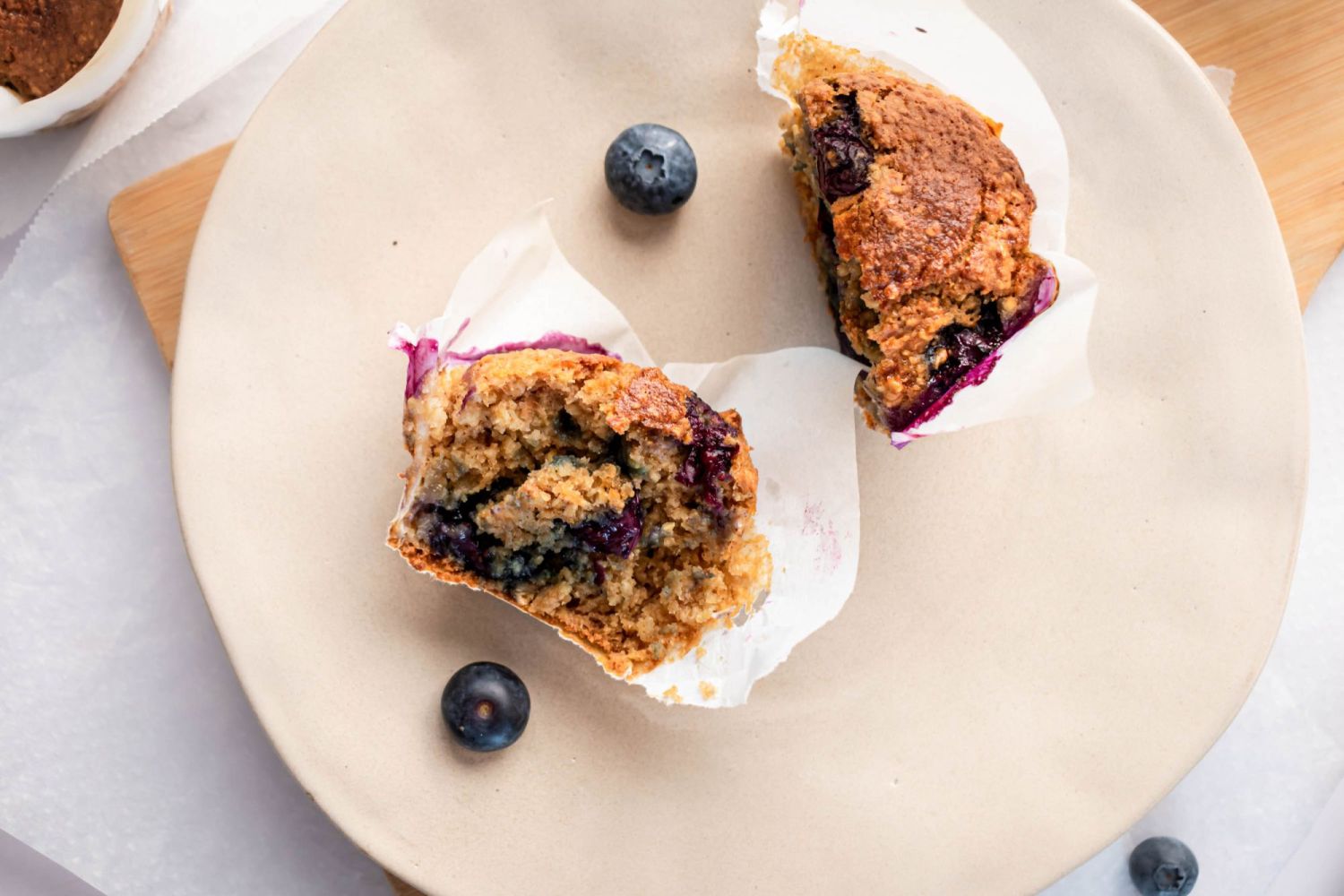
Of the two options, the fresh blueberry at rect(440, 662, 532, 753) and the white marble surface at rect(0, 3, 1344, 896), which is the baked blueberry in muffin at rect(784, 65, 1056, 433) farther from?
the white marble surface at rect(0, 3, 1344, 896)

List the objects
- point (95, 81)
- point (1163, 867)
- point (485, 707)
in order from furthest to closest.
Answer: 1. point (1163, 867)
2. point (95, 81)
3. point (485, 707)

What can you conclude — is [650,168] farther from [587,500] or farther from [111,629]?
[111,629]

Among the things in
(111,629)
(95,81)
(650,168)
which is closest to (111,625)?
(111,629)

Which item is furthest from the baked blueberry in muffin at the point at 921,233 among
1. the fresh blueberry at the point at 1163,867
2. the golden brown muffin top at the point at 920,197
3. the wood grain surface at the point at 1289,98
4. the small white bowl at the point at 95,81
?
the small white bowl at the point at 95,81

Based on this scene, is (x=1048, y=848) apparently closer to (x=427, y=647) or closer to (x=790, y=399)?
(x=790, y=399)

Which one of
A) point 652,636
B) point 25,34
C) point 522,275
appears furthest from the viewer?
point 25,34

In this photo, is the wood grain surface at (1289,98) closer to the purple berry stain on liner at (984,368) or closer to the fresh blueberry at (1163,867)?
the purple berry stain on liner at (984,368)

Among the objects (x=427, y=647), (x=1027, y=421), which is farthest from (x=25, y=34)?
(x=1027, y=421)
